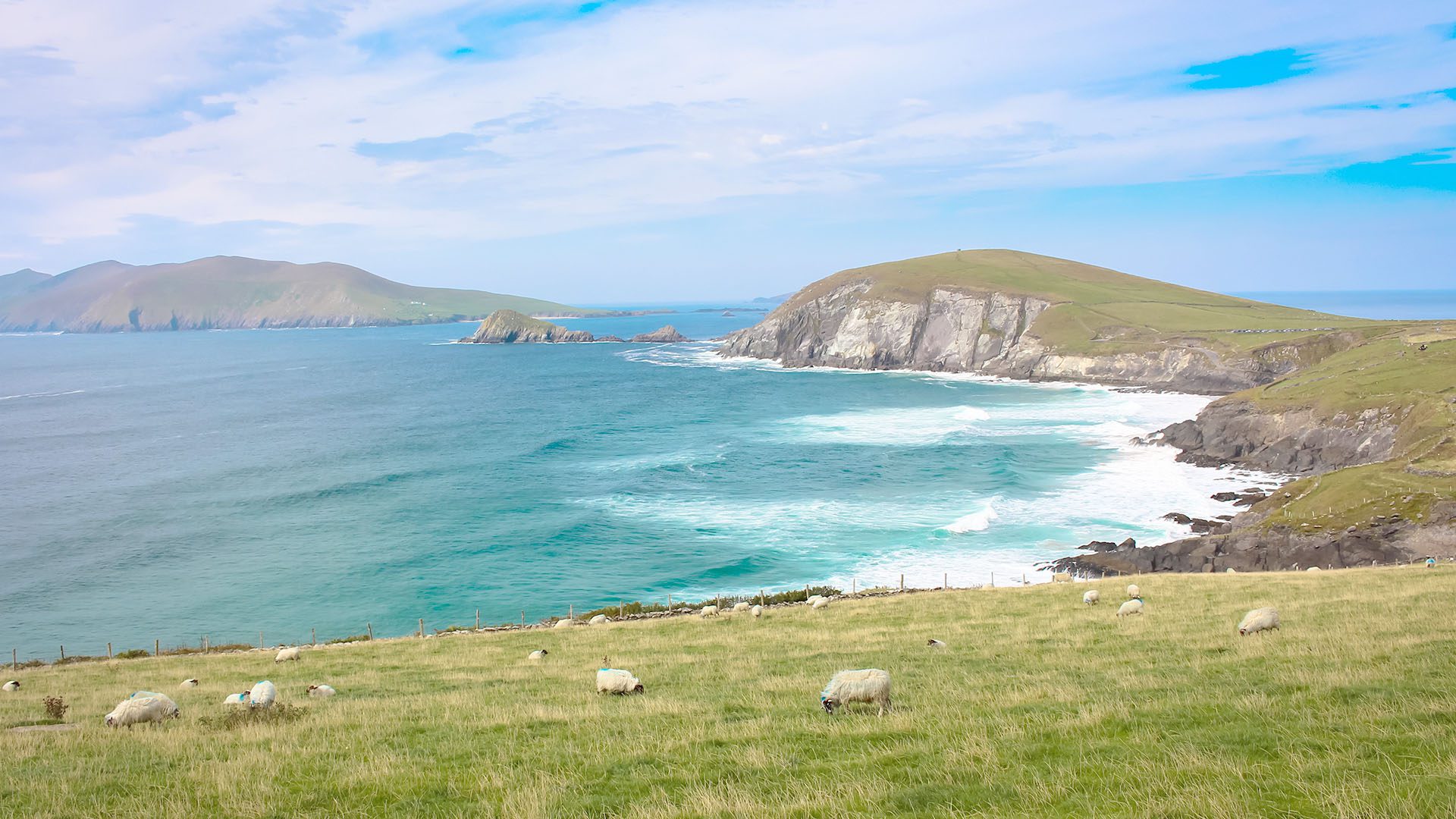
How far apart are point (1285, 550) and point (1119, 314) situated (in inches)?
5043

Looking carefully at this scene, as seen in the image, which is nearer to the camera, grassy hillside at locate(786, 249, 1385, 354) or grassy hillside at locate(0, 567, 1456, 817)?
grassy hillside at locate(0, 567, 1456, 817)

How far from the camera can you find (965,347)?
166500mm

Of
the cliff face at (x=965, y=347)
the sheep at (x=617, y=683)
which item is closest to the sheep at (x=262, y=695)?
the sheep at (x=617, y=683)

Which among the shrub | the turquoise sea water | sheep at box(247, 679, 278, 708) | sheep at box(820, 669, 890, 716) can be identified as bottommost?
the turquoise sea water

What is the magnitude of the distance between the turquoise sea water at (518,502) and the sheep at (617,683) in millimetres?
29589

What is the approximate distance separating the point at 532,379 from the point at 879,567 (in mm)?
120962

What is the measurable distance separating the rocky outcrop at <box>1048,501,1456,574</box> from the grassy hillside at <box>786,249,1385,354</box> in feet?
292

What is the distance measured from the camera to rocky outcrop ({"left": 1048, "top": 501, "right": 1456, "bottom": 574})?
4516cm

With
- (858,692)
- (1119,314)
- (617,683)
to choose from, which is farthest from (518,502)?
(1119,314)

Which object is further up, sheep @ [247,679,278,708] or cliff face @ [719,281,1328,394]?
cliff face @ [719,281,1328,394]

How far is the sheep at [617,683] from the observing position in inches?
696

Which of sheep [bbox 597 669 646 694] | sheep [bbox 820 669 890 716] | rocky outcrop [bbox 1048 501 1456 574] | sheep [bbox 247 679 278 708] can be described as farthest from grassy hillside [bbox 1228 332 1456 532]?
sheep [bbox 247 679 278 708]

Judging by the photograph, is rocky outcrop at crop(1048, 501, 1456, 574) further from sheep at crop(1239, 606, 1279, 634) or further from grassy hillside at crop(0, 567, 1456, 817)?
sheep at crop(1239, 606, 1279, 634)

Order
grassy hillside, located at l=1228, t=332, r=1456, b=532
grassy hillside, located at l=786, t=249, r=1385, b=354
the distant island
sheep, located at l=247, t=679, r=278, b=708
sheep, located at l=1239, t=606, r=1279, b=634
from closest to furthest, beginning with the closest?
sheep, located at l=247, t=679, r=278, b=708, sheep, located at l=1239, t=606, r=1279, b=634, the distant island, grassy hillside, located at l=1228, t=332, r=1456, b=532, grassy hillside, located at l=786, t=249, r=1385, b=354
